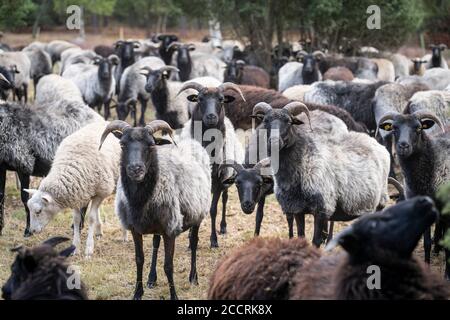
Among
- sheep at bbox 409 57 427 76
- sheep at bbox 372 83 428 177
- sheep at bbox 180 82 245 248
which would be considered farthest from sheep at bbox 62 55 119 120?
sheep at bbox 409 57 427 76

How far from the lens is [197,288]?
7.35m

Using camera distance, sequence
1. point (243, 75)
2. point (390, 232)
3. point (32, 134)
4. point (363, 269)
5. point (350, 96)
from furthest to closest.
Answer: point (243, 75) → point (350, 96) → point (32, 134) → point (363, 269) → point (390, 232)

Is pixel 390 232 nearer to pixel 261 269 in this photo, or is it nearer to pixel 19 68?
pixel 261 269

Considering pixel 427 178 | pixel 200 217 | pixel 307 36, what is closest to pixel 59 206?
pixel 200 217

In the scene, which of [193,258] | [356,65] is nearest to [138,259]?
[193,258]

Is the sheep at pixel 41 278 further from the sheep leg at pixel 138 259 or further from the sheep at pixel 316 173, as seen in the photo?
the sheep at pixel 316 173

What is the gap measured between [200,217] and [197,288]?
0.75 m

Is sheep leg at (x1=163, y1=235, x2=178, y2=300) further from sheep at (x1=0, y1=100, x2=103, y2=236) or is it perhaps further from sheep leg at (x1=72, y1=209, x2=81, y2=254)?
sheep at (x1=0, y1=100, x2=103, y2=236)

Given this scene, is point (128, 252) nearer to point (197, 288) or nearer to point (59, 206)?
point (59, 206)

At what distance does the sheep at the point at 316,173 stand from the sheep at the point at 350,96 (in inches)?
197

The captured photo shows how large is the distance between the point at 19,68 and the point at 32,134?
998cm

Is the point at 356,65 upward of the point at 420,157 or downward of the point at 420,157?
upward

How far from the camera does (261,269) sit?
4.90 m

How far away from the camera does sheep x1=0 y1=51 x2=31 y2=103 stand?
1851 centimetres
